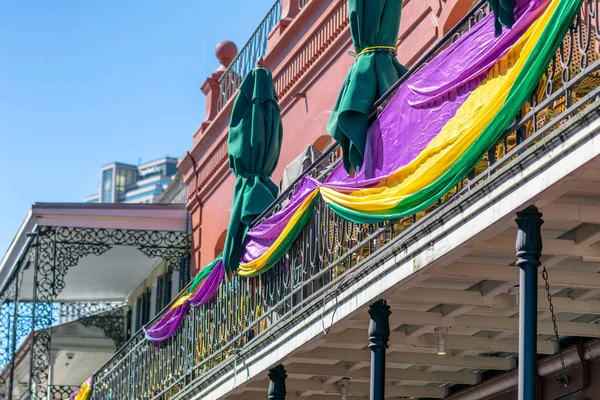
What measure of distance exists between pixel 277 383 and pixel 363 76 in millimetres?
3022

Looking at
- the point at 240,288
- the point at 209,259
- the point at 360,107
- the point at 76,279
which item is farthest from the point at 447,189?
the point at 76,279

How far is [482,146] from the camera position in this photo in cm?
827

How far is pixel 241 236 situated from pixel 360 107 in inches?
139

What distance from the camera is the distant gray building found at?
156 meters

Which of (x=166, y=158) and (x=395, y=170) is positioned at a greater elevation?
(x=166, y=158)

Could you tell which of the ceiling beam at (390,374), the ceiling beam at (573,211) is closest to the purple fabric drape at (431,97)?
the ceiling beam at (573,211)

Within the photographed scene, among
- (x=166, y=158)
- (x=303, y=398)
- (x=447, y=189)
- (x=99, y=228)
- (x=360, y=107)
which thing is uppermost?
(x=166, y=158)

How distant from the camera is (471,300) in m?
10.1

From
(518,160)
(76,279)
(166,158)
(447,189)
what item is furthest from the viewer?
(166,158)

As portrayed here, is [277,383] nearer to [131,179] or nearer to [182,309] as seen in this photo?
[182,309]

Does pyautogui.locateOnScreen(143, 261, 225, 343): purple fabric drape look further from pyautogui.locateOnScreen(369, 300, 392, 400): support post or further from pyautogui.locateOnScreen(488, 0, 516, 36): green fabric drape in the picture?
pyautogui.locateOnScreen(488, 0, 516, 36): green fabric drape

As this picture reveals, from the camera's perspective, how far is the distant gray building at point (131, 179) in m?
156

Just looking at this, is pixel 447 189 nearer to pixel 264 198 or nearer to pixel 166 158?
pixel 264 198

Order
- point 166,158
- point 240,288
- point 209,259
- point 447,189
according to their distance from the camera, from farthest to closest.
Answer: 1. point 166,158
2. point 209,259
3. point 240,288
4. point 447,189
